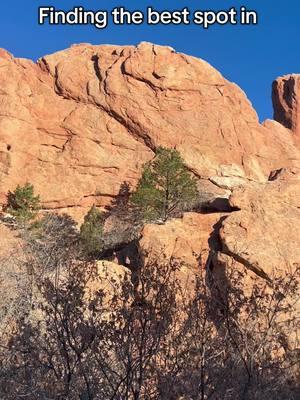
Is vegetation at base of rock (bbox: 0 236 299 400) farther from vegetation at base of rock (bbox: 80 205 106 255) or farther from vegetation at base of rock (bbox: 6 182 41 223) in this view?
vegetation at base of rock (bbox: 6 182 41 223)

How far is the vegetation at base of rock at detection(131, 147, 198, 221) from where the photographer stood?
2491 cm

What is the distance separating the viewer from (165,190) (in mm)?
26656

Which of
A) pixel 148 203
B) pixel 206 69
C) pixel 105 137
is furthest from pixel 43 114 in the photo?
pixel 148 203

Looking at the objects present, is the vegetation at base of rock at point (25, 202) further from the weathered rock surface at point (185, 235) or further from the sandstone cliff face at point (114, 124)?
the weathered rock surface at point (185, 235)

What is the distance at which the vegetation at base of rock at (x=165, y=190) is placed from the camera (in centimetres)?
2491

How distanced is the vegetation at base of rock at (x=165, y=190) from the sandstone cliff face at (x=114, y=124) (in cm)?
950

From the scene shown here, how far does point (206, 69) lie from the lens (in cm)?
4325

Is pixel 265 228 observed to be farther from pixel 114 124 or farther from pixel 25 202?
pixel 114 124

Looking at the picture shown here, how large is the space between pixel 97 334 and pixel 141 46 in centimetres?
4071

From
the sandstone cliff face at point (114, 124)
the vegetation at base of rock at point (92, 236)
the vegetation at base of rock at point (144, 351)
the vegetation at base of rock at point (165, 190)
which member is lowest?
the vegetation at base of rock at point (92, 236)

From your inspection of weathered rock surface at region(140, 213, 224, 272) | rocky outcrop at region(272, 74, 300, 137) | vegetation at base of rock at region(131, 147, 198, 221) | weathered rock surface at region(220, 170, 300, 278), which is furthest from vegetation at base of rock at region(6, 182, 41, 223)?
rocky outcrop at region(272, 74, 300, 137)

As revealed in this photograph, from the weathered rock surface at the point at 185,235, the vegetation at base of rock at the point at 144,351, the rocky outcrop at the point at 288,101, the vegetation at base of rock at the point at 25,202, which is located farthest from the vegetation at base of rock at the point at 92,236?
the rocky outcrop at the point at 288,101

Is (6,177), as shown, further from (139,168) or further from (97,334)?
(97,334)

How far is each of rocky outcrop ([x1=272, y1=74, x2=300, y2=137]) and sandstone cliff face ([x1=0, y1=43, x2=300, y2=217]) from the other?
9291 mm
